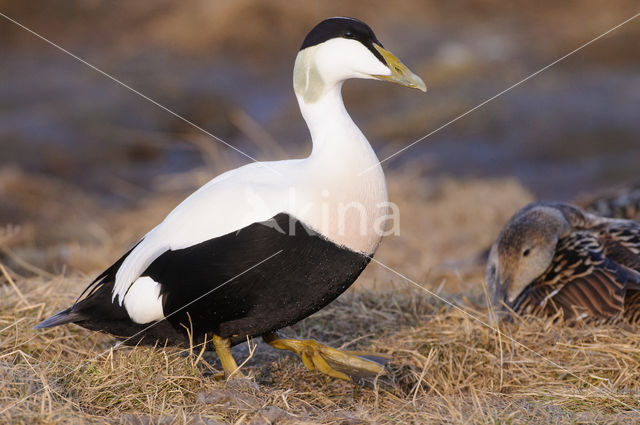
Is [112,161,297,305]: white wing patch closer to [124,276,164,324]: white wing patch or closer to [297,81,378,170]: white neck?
[124,276,164,324]: white wing patch

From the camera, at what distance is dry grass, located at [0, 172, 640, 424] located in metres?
2.57

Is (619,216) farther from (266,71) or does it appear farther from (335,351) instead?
(266,71)

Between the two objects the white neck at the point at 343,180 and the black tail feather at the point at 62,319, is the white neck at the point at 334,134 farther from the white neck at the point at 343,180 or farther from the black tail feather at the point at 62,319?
the black tail feather at the point at 62,319

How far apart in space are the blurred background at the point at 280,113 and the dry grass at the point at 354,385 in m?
1.46

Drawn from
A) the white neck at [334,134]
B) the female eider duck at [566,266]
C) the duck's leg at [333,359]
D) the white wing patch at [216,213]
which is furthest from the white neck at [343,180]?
the female eider duck at [566,266]

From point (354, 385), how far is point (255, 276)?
705 millimetres

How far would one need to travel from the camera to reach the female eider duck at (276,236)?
8.92ft

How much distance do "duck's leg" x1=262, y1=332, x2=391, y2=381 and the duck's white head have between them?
0.97 meters

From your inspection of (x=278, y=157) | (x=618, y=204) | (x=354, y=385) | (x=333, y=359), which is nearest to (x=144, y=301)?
(x=333, y=359)

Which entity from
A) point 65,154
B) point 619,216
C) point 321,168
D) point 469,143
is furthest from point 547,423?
point 65,154

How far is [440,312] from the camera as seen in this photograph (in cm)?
369

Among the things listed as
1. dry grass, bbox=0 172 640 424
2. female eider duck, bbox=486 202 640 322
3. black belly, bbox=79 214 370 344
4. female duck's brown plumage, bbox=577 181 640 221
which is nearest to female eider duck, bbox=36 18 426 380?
black belly, bbox=79 214 370 344

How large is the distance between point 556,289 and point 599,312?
23 centimetres

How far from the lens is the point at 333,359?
10.2 feet
